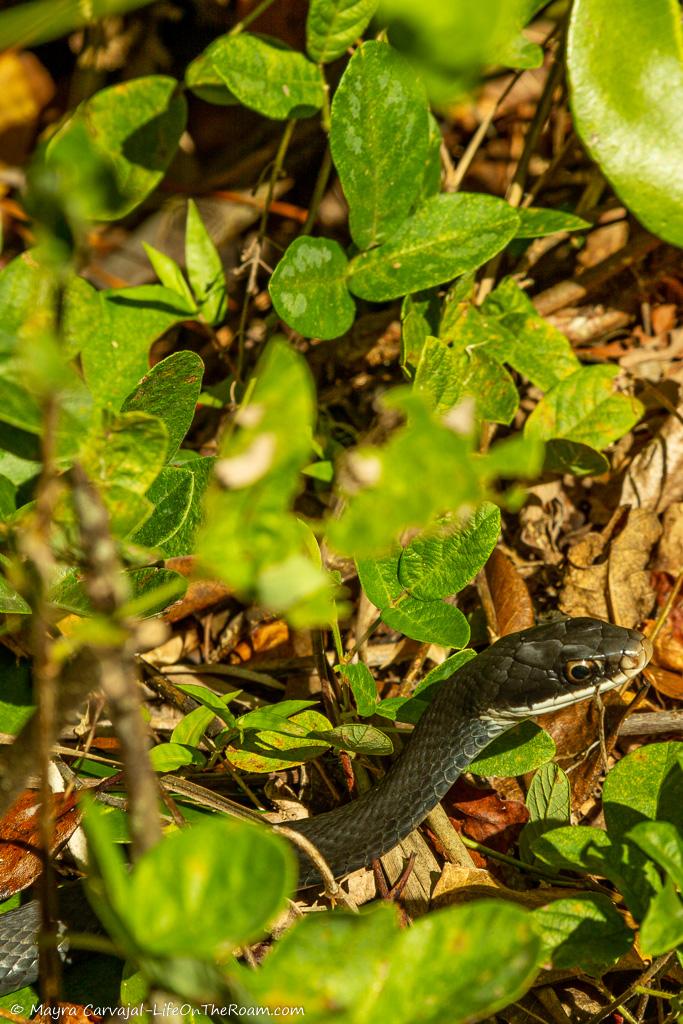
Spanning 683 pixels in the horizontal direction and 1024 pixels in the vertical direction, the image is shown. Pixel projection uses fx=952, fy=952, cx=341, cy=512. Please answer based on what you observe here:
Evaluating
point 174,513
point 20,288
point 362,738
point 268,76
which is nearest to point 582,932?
point 362,738

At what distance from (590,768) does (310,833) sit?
3.10ft

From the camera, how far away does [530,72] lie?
14.3ft

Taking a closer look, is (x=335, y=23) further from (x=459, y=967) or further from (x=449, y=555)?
(x=459, y=967)

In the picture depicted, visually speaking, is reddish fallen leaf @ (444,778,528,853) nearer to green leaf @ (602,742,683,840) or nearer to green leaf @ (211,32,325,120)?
green leaf @ (602,742,683,840)

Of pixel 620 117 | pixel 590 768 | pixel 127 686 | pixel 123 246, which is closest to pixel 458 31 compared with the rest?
pixel 127 686

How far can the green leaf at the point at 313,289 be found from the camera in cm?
269

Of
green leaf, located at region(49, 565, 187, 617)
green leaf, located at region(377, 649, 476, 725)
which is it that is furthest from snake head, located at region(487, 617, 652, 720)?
green leaf, located at region(49, 565, 187, 617)

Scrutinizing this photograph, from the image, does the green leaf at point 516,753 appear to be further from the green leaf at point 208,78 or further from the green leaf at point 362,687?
the green leaf at point 208,78

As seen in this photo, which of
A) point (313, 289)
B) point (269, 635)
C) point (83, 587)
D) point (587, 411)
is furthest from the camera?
point (269, 635)

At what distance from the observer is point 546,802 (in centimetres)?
267

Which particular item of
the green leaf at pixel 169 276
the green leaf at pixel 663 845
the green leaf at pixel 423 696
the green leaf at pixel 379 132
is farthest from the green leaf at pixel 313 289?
the green leaf at pixel 663 845

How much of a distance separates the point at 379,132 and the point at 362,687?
1.54 meters

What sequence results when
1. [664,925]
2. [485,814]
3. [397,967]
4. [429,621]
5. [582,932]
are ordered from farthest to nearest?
[485,814] < [429,621] < [582,932] < [664,925] < [397,967]

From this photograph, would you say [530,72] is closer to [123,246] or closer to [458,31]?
[123,246]
